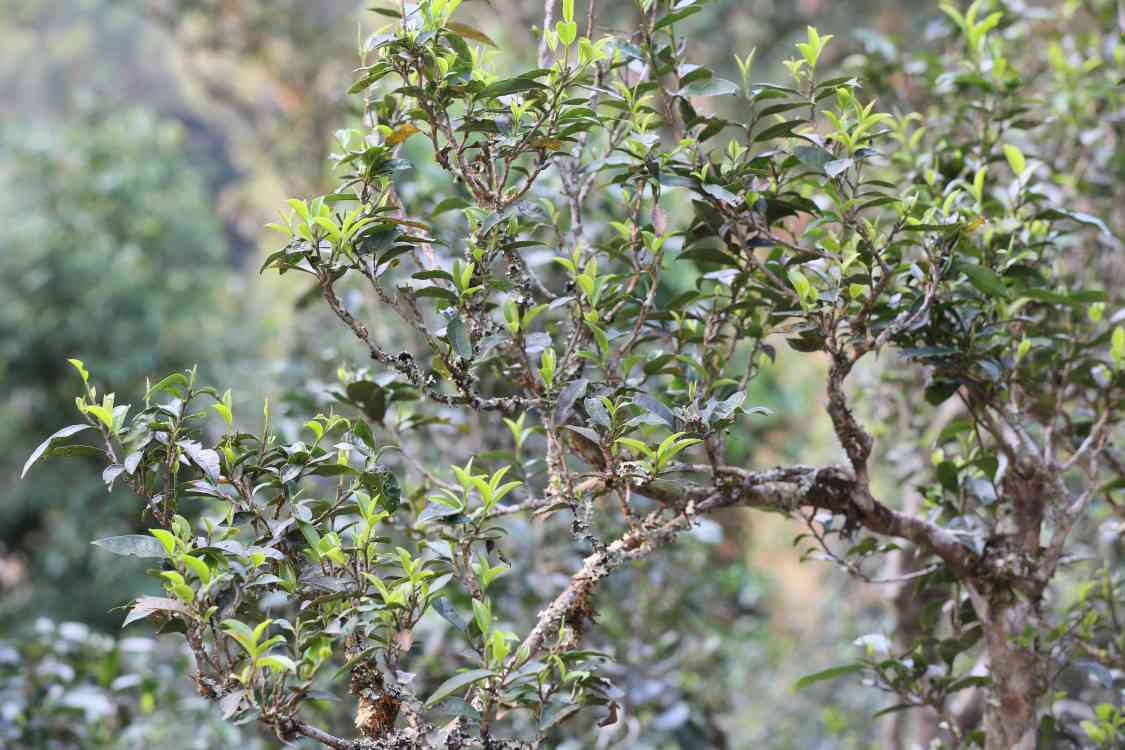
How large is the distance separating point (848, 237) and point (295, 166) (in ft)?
18.0

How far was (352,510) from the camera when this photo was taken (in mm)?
1165

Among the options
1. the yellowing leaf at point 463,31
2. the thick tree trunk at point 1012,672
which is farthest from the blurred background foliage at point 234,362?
the yellowing leaf at point 463,31

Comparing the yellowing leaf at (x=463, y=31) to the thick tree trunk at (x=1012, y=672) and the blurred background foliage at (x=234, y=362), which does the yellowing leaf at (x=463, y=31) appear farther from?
the thick tree trunk at (x=1012, y=672)

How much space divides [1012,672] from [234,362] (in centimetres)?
494

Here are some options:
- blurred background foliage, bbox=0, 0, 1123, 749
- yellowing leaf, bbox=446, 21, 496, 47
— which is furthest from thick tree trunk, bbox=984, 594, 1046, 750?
yellowing leaf, bbox=446, 21, 496, 47

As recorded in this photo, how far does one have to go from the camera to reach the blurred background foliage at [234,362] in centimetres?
247

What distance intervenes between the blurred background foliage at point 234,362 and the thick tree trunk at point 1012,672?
1.86 feet

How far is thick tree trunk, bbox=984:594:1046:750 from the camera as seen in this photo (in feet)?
4.74

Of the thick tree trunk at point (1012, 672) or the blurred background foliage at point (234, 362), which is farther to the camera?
the blurred background foliage at point (234, 362)

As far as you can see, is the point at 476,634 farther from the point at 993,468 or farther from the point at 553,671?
the point at 993,468

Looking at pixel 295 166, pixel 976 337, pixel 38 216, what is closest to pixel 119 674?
pixel 976 337

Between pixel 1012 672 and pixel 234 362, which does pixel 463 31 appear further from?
pixel 234 362

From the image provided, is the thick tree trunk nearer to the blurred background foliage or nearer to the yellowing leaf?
the blurred background foliage

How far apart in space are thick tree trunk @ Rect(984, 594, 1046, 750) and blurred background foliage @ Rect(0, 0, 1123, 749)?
567 mm
